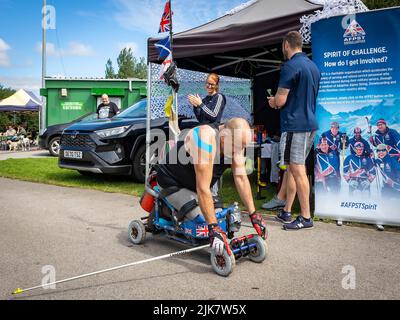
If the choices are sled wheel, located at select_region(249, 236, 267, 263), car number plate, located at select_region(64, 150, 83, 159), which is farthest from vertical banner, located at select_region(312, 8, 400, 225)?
car number plate, located at select_region(64, 150, 83, 159)

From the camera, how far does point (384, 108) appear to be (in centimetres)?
487

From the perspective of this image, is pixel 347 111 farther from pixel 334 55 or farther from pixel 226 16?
pixel 226 16

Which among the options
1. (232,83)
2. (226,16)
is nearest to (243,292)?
(226,16)

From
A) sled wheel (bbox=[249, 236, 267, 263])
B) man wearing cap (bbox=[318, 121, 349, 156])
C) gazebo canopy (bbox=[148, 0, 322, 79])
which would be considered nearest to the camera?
sled wheel (bbox=[249, 236, 267, 263])

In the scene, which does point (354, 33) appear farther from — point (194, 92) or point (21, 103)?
point (21, 103)

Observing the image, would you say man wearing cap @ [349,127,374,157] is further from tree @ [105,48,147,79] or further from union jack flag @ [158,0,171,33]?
tree @ [105,48,147,79]

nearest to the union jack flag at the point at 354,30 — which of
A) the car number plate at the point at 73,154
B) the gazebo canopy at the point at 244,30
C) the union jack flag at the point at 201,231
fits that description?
the gazebo canopy at the point at 244,30

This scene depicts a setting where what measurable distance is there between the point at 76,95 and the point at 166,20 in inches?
654

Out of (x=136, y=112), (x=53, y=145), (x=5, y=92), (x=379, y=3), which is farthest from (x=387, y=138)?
(x=5, y=92)

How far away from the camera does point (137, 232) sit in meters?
4.27

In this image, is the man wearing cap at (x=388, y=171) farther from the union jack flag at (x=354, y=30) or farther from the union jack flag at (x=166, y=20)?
the union jack flag at (x=166, y=20)

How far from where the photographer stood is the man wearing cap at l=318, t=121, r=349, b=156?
16.8 ft

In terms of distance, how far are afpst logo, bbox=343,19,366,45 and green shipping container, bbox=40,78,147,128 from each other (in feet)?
54.4

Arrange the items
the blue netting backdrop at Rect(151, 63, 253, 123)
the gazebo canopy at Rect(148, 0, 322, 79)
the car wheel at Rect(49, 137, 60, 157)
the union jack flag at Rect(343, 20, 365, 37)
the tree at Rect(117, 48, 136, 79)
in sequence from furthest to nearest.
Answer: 1. the tree at Rect(117, 48, 136, 79)
2. the car wheel at Rect(49, 137, 60, 157)
3. the blue netting backdrop at Rect(151, 63, 253, 123)
4. the gazebo canopy at Rect(148, 0, 322, 79)
5. the union jack flag at Rect(343, 20, 365, 37)
